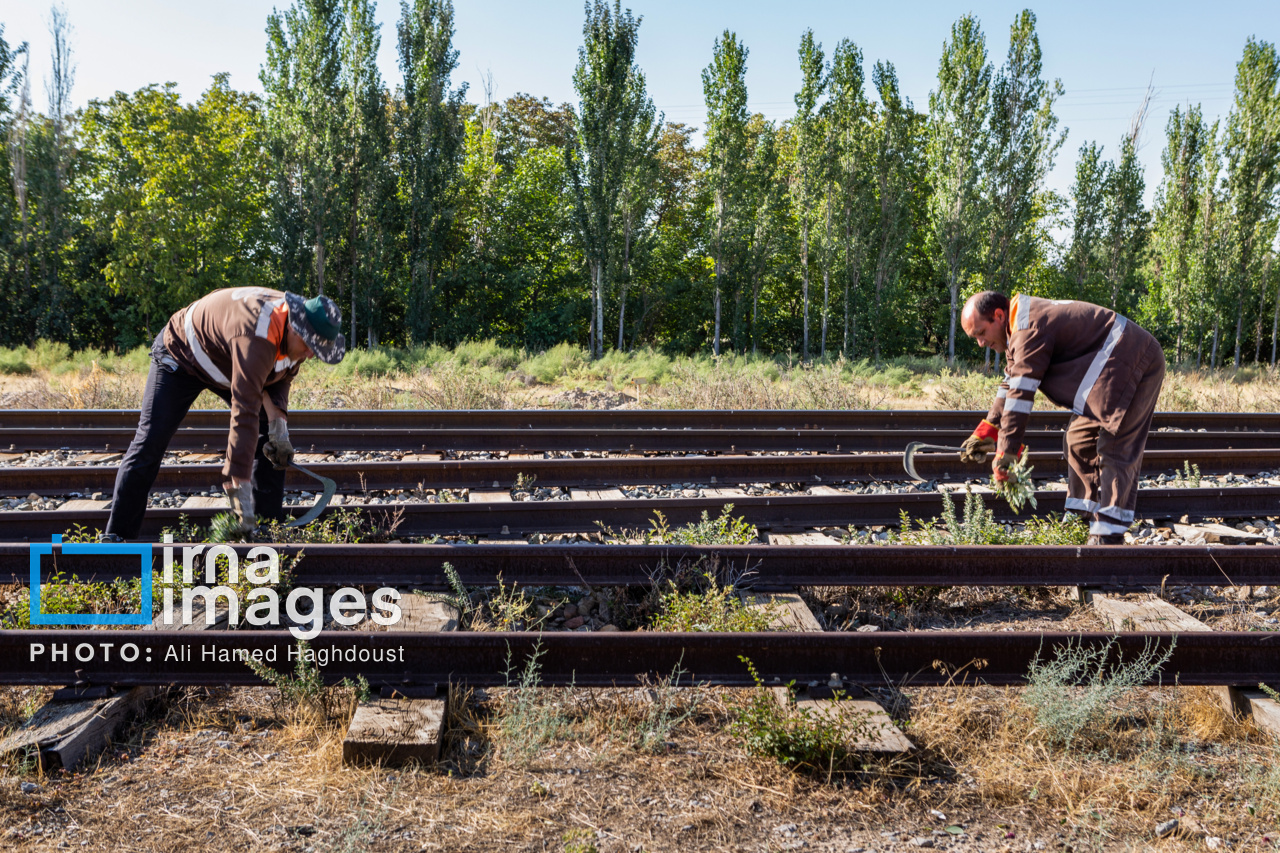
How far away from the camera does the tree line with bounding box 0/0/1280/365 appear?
97.2ft

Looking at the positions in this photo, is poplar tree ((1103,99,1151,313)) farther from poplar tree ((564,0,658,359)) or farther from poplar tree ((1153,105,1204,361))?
poplar tree ((564,0,658,359))

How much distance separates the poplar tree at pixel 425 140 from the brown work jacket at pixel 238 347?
1041 inches

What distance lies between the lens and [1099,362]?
17.5ft

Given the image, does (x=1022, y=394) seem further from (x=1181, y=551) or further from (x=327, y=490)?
(x=327, y=490)

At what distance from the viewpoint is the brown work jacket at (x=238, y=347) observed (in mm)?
4629

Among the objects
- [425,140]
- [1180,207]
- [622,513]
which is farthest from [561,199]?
[622,513]

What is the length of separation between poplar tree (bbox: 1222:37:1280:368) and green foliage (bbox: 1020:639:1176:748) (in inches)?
1563

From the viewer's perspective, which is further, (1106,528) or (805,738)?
(1106,528)

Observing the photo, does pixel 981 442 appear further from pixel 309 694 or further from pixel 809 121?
pixel 809 121

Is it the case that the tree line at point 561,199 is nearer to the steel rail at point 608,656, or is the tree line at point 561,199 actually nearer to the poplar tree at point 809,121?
the poplar tree at point 809,121

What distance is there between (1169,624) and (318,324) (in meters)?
5.06

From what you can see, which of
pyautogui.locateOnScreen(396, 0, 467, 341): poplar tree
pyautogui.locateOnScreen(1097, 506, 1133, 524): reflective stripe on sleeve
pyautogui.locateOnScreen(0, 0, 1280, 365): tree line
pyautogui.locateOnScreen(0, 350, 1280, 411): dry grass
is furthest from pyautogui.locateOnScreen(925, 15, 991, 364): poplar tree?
pyautogui.locateOnScreen(1097, 506, 1133, 524): reflective stripe on sleeve

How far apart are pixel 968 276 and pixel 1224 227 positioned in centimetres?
1101

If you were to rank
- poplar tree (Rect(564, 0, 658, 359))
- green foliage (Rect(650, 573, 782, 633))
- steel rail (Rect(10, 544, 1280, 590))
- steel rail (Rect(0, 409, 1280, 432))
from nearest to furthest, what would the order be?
1. green foliage (Rect(650, 573, 782, 633))
2. steel rail (Rect(10, 544, 1280, 590))
3. steel rail (Rect(0, 409, 1280, 432))
4. poplar tree (Rect(564, 0, 658, 359))
